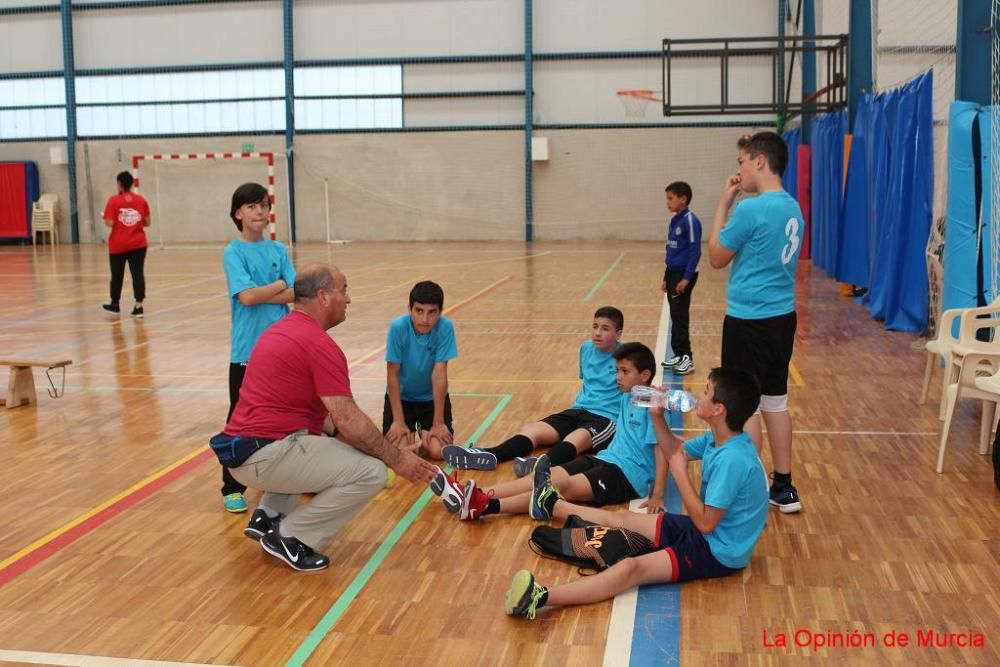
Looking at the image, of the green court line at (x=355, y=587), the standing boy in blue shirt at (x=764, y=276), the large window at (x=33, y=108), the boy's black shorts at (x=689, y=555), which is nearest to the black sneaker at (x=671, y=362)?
the standing boy in blue shirt at (x=764, y=276)

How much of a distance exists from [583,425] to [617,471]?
0.82m

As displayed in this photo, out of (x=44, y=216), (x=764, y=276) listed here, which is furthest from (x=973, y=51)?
(x=44, y=216)

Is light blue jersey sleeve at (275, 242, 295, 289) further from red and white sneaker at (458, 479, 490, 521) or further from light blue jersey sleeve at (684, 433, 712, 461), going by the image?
light blue jersey sleeve at (684, 433, 712, 461)

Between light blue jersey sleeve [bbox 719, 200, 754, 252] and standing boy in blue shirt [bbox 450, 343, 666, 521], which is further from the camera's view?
standing boy in blue shirt [bbox 450, 343, 666, 521]

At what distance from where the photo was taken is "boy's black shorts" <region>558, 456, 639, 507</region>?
492cm

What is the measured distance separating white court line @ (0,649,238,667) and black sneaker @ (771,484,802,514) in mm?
2792

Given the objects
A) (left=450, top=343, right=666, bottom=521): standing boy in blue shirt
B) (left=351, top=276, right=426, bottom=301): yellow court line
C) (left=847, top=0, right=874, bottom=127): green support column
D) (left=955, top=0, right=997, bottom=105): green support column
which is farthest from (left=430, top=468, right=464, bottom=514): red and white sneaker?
(left=847, top=0, right=874, bottom=127): green support column

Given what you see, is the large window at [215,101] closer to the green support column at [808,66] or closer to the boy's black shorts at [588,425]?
the green support column at [808,66]

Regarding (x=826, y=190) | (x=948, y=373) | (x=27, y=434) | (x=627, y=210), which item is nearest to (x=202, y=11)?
(x=627, y=210)

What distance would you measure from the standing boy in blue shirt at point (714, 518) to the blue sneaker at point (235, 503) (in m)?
1.76

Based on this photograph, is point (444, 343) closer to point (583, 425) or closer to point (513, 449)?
point (513, 449)

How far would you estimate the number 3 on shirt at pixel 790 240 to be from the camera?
467 cm

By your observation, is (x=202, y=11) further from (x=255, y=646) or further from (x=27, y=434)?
(x=255, y=646)

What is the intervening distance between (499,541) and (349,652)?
1.21m
